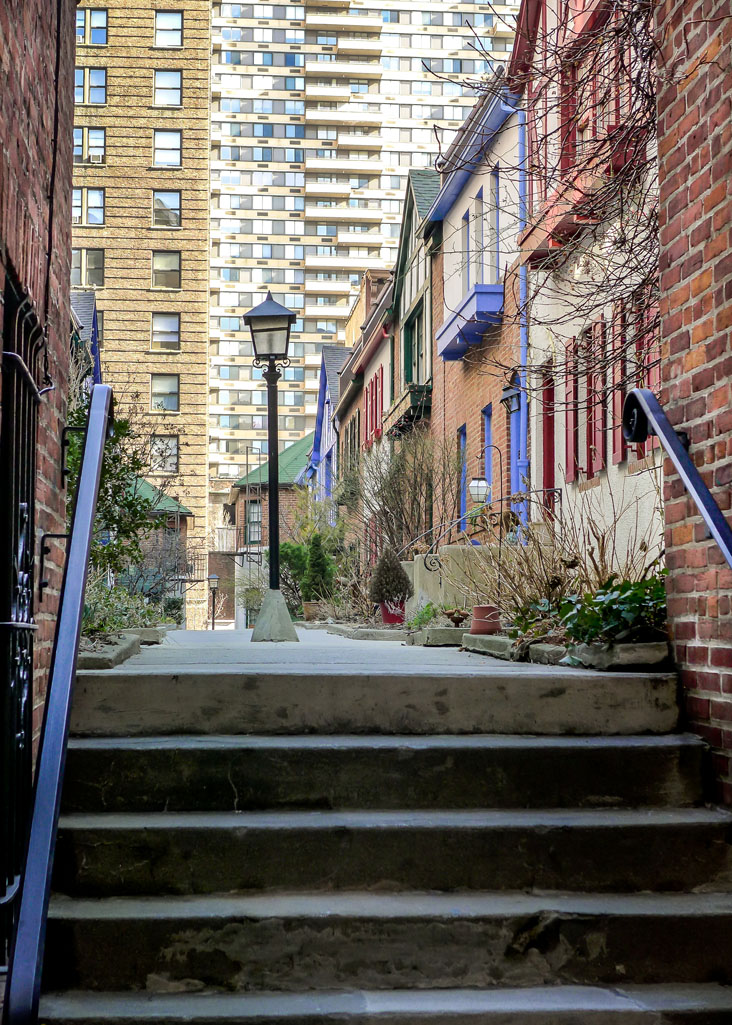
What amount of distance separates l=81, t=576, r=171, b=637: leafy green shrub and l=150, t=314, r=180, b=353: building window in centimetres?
2710

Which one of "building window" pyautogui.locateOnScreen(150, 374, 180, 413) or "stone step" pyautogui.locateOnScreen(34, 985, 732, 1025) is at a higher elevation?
"building window" pyautogui.locateOnScreen(150, 374, 180, 413)

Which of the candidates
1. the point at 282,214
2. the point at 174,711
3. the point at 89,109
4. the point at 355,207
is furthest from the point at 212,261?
the point at 174,711

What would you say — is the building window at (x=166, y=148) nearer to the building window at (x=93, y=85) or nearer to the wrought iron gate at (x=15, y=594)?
the building window at (x=93, y=85)

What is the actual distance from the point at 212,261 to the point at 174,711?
76.3 meters

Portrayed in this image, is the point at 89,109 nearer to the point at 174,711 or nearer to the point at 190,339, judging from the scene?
the point at 190,339

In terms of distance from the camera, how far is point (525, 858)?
347cm

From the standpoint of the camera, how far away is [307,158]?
78562mm

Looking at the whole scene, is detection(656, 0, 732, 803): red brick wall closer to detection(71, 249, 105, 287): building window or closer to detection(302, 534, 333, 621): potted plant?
detection(302, 534, 333, 621): potted plant

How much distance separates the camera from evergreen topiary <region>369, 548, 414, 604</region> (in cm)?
1377

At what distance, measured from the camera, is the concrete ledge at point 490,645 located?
5681 mm

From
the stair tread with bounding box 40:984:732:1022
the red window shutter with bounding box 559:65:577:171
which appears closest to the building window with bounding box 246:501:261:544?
the red window shutter with bounding box 559:65:577:171

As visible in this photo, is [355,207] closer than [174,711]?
No

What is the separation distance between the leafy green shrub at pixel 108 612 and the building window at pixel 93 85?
31.6 m

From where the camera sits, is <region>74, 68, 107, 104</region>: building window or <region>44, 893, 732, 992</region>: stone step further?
<region>74, 68, 107, 104</region>: building window
